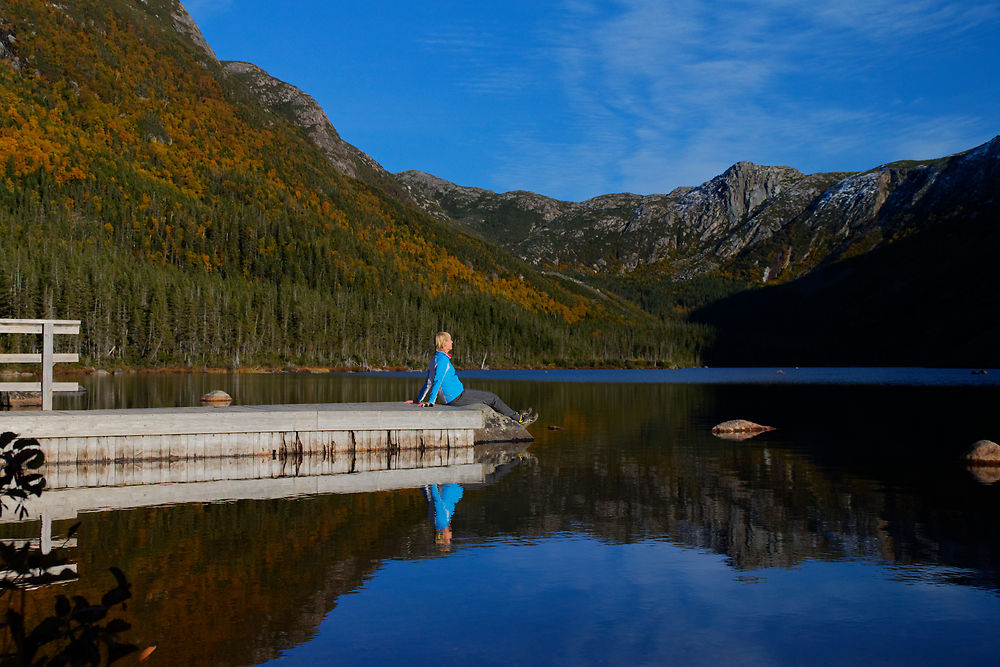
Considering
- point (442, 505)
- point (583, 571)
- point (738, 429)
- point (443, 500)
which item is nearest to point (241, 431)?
point (443, 500)

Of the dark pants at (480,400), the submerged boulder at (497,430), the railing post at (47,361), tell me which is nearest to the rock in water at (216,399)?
the dark pants at (480,400)

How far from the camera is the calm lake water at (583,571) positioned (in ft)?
39.0

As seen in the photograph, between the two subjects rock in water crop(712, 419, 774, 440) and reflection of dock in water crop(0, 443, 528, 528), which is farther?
rock in water crop(712, 419, 774, 440)

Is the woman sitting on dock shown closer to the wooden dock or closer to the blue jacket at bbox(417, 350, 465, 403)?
the blue jacket at bbox(417, 350, 465, 403)

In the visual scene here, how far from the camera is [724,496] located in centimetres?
2430

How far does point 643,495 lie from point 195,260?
180929 mm

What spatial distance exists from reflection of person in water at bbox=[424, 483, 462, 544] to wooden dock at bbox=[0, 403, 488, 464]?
673 cm

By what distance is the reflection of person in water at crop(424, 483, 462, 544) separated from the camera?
62.6ft

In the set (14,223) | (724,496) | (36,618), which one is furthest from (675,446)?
(14,223)

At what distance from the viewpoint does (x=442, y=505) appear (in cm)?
2250

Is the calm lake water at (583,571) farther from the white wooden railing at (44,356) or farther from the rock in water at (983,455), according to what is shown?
the white wooden railing at (44,356)

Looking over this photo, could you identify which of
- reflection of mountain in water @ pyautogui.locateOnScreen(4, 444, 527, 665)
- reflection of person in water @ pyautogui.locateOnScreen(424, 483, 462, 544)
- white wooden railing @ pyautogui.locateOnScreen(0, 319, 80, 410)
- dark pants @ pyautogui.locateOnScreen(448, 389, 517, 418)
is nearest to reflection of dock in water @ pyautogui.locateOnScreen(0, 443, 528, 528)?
reflection of mountain in water @ pyautogui.locateOnScreen(4, 444, 527, 665)

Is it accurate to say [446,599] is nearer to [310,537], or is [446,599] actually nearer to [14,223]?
[310,537]

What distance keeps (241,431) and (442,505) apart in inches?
421
